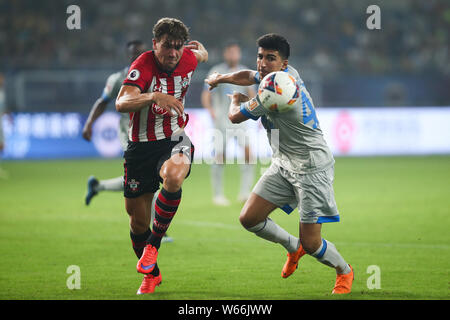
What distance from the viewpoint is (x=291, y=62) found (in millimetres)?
20875

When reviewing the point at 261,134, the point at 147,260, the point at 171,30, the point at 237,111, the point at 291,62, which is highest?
the point at 291,62

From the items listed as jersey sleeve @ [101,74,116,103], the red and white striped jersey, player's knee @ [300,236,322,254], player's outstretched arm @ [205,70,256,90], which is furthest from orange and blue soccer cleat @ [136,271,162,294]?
jersey sleeve @ [101,74,116,103]

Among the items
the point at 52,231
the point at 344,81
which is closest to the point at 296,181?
the point at 52,231

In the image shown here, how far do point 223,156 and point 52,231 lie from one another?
3.50 meters

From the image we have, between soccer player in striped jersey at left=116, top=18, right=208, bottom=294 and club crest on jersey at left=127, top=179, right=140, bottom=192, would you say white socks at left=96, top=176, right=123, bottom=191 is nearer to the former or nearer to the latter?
soccer player in striped jersey at left=116, top=18, right=208, bottom=294

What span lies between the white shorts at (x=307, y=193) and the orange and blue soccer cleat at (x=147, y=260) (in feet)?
3.20

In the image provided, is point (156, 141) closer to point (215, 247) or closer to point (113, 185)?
point (215, 247)

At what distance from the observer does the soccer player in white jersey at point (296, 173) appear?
198 inches

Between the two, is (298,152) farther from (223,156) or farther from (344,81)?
(344,81)

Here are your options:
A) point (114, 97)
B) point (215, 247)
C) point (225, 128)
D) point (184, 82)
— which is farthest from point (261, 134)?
point (184, 82)

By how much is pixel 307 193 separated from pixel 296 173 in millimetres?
197

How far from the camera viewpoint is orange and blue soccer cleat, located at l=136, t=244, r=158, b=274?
16.3 ft

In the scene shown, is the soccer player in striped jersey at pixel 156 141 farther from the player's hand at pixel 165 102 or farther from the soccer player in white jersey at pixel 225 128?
the soccer player in white jersey at pixel 225 128

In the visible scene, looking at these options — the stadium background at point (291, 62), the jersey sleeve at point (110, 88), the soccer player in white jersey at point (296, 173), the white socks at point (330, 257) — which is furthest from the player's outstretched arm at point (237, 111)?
the stadium background at point (291, 62)
